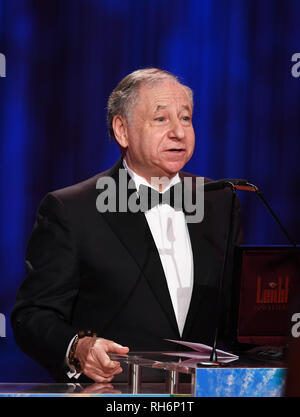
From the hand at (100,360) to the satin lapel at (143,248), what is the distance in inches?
16.0

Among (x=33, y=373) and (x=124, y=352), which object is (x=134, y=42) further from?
(x=124, y=352)

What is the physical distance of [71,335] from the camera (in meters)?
1.77

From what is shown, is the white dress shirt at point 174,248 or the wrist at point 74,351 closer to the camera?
the wrist at point 74,351

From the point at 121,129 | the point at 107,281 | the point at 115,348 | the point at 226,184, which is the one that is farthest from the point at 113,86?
the point at 115,348

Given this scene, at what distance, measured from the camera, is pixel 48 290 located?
1.99 metres

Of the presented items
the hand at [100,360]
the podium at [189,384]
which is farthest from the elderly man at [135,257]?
the podium at [189,384]

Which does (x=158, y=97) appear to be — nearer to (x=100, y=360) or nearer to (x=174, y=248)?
(x=174, y=248)

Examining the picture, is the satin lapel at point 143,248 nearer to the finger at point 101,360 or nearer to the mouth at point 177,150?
the mouth at point 177,150

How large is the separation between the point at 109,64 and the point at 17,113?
0.48 m

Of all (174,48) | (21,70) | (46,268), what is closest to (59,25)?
(21,70)

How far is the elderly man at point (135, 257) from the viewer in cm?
201

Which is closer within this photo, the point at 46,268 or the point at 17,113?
the point at 46,268

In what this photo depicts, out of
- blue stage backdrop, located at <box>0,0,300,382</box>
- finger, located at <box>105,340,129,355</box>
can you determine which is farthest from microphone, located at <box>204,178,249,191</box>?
blue stage backdrop, located at <box>0,0,300,382</box>

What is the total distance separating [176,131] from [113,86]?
135cm
